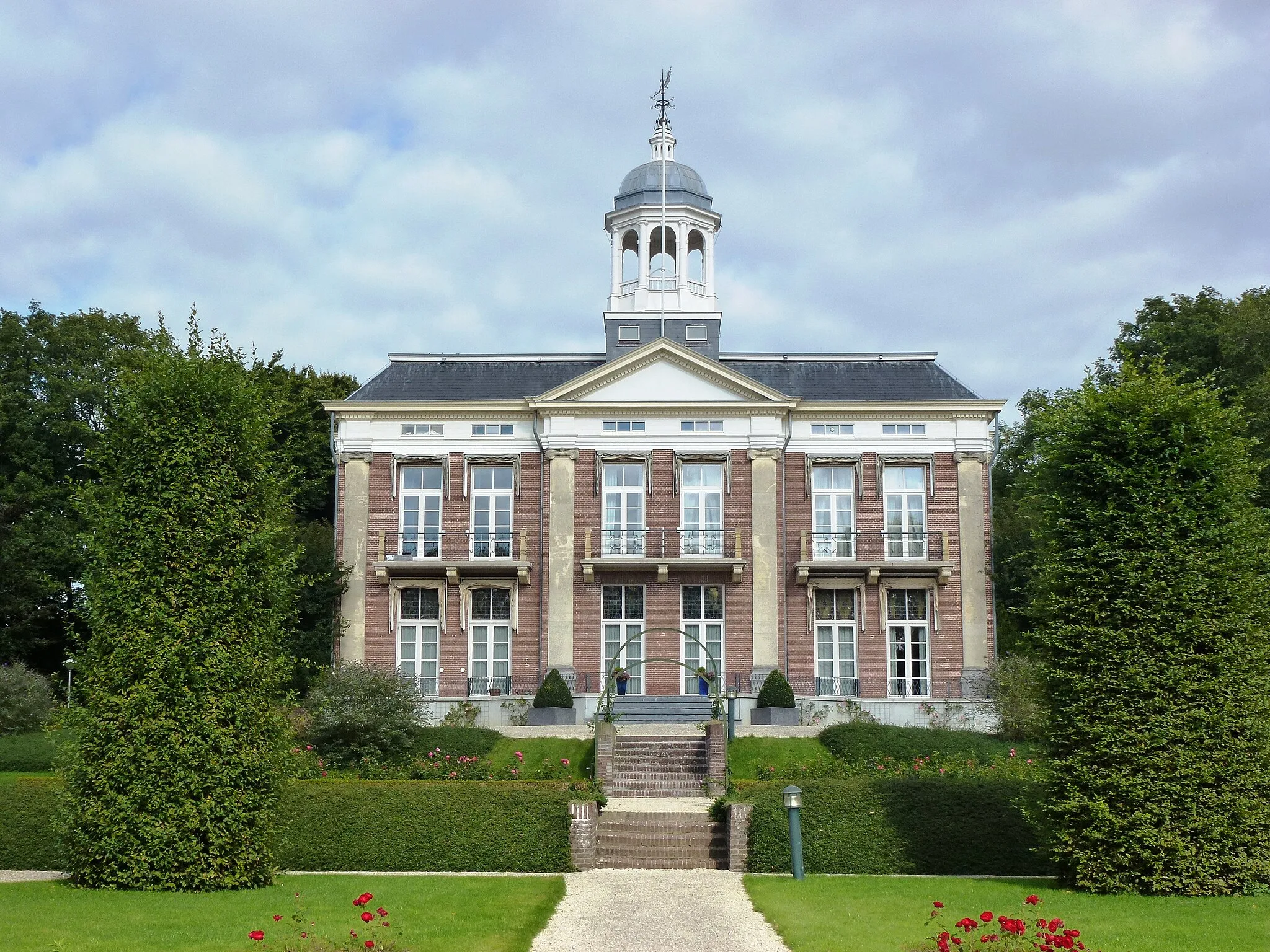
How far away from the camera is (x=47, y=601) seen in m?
39.0

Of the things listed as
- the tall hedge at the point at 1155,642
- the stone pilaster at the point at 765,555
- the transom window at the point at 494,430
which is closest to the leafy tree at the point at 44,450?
the transom window at the point at 494,430

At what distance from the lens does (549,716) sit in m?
31.9

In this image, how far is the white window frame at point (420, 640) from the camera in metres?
35.3

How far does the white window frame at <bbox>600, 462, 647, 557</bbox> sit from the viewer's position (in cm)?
3506

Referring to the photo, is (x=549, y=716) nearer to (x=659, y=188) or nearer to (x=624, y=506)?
(x=624, y=506)

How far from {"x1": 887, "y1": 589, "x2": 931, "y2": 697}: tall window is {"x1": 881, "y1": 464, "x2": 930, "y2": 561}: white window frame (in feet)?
3.59

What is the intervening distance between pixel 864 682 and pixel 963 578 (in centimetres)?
371

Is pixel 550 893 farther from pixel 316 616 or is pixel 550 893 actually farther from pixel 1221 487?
pixel 316 616

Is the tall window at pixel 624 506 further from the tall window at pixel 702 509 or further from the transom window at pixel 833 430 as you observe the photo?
the transom window at pixel 833 430

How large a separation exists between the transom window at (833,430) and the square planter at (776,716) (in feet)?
26.0

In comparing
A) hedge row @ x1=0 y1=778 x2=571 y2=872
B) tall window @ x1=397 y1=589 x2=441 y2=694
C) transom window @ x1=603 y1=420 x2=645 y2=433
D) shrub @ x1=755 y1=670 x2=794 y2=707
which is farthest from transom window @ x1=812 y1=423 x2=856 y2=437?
hedge row @ x1=0 y1=778 x2=571 y2=872

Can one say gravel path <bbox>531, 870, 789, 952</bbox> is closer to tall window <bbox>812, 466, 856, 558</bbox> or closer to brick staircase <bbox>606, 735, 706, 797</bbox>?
brick staircase <bbox>606, 735, 706, 797</bbox>

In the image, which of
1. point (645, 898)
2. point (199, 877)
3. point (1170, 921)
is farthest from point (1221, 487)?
point (199, 877)

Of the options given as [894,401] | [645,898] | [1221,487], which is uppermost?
[894,401]
